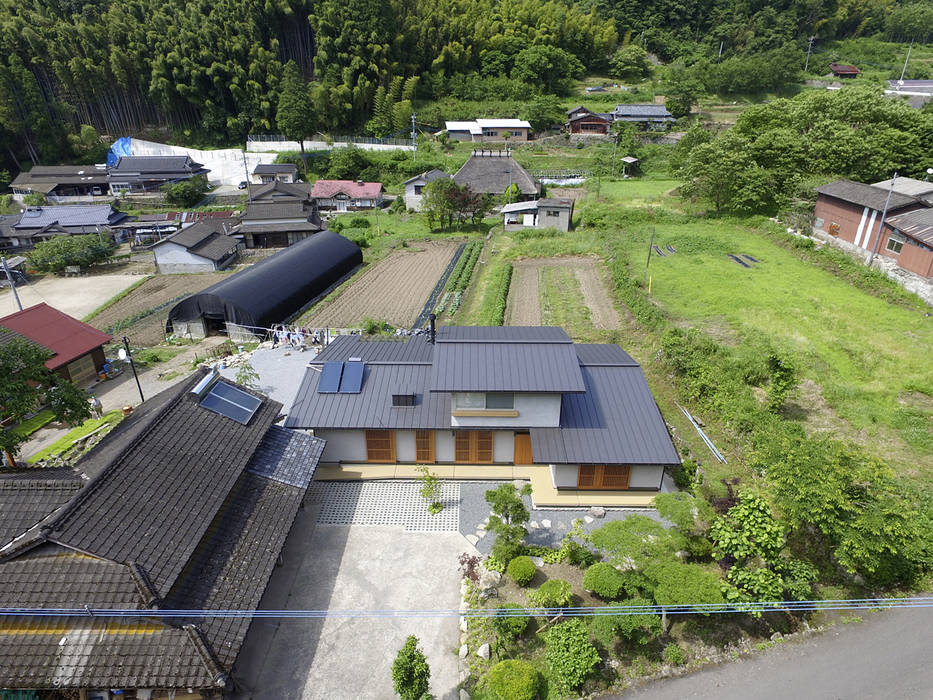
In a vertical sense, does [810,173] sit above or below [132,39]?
below

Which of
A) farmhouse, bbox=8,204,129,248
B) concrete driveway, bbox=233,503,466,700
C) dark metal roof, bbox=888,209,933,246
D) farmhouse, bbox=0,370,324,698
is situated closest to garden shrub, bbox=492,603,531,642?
concrete driveway, bbox=233,503,466,700

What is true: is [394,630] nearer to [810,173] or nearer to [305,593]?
[305,593]

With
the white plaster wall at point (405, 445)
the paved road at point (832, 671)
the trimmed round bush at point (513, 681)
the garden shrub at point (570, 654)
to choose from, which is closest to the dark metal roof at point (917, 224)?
the paved road at point (832, 671)

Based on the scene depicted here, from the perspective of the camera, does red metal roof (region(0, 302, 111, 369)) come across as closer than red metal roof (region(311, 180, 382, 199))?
Yes

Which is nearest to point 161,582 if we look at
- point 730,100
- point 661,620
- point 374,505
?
point 374,505

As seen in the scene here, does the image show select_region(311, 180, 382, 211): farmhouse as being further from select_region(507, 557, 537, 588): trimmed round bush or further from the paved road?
the paved road

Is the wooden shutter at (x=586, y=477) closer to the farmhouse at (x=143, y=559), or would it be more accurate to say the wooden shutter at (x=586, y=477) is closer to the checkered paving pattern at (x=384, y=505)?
the checkered paving pattern at (x=384, y=505)

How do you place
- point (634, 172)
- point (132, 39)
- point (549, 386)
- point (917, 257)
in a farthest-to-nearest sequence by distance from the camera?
1. point (132, 39)
2. point (634, 172)
3. point (917, 257)
4. point (549, 386)
